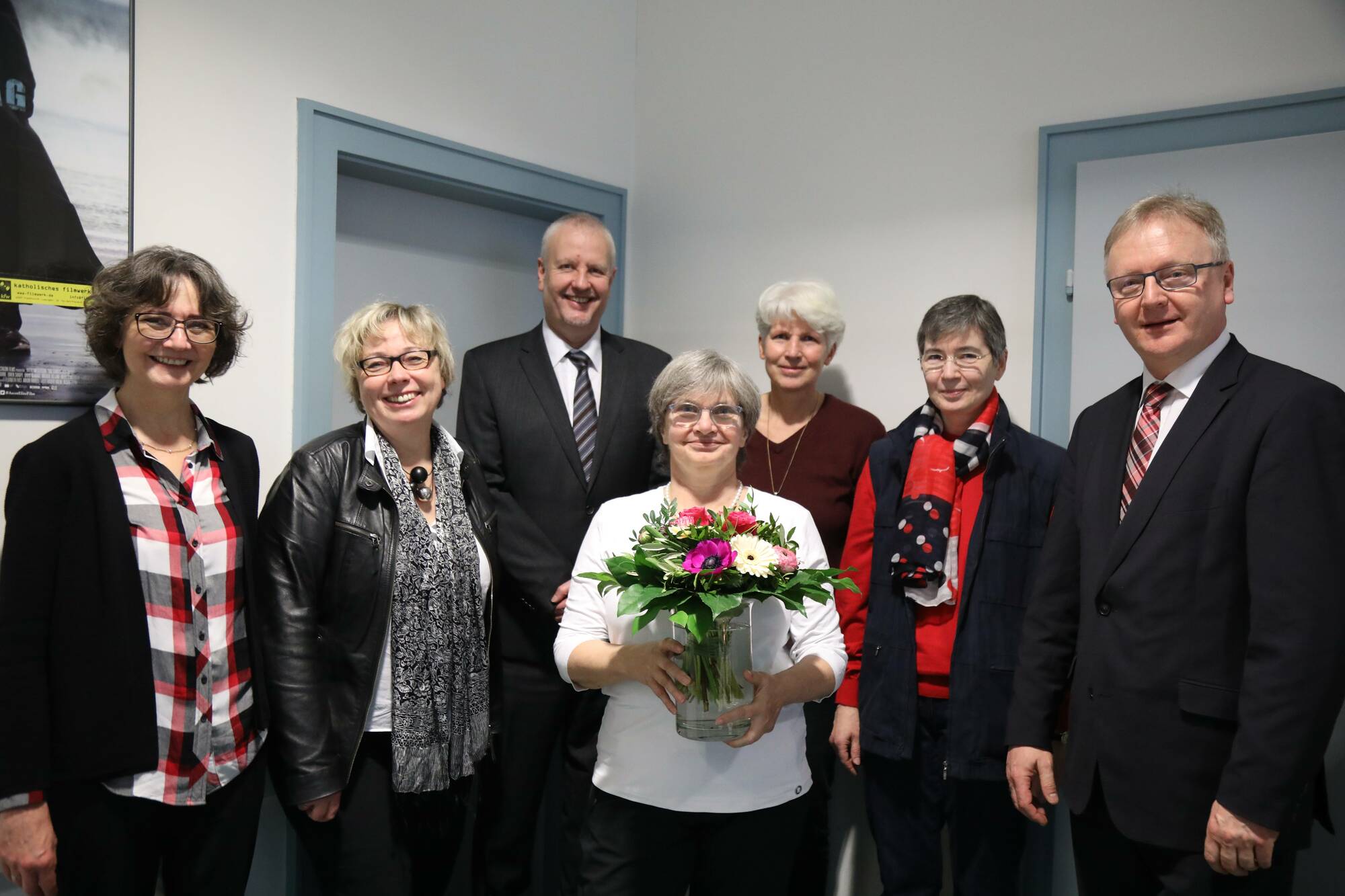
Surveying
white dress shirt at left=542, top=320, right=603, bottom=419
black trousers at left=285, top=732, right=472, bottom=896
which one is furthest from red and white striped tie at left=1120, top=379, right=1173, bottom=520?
black trousers at left=285, top=732, right=472, bottom=896

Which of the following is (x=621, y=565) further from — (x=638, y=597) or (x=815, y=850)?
(x=815, y=850)

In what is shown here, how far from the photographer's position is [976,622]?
2164 mm

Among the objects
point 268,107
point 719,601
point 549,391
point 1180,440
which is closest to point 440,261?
point 268,107

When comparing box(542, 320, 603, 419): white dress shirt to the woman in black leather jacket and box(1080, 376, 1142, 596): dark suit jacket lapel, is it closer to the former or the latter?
the woman in black leather jacket

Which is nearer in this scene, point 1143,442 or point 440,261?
point 1143,442

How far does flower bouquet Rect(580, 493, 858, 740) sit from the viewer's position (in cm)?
160

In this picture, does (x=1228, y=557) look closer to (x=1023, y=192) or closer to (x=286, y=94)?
(x=1023, y=192)

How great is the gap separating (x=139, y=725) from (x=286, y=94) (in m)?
1.70

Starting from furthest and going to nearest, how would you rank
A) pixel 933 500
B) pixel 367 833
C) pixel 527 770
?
1. pixel 527 770
2. pixel 933 500
3. pixel 367 833

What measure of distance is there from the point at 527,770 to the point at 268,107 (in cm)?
188

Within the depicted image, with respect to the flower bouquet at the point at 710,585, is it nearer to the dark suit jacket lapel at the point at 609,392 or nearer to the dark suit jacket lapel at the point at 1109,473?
the dark suit jacket lapel at the point at 1109,473

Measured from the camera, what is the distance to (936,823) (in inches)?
89.9

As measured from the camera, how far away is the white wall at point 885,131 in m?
2.62

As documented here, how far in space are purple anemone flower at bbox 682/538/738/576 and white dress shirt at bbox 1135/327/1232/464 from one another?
804mm
